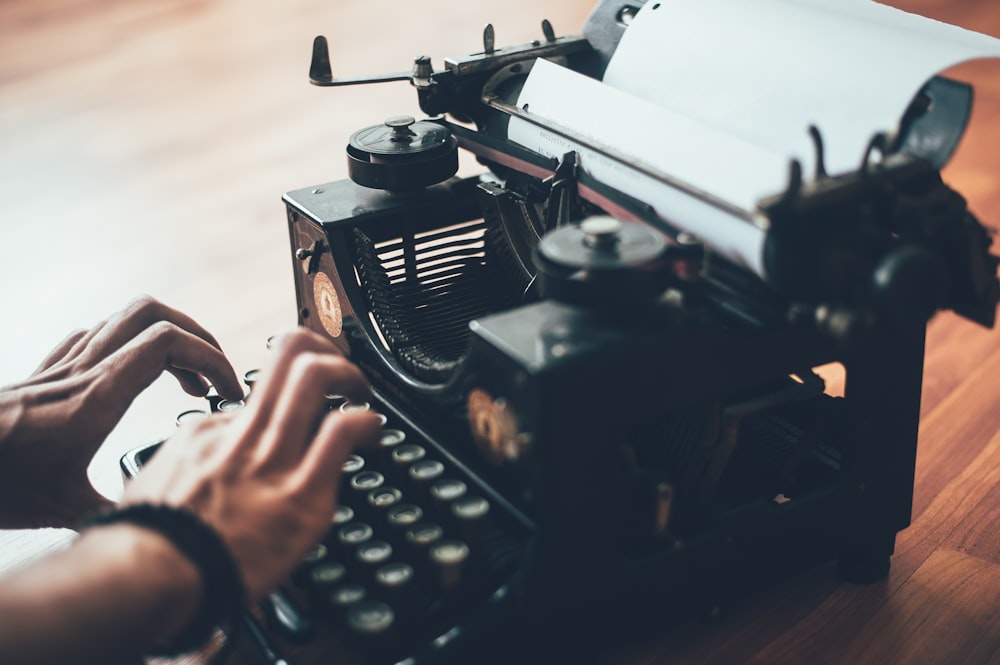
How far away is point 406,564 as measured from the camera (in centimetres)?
140

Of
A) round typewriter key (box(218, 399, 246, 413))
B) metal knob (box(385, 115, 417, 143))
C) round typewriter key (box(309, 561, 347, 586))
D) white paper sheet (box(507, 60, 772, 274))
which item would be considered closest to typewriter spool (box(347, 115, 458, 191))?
metal knob (box(385, 115, 417, 143))

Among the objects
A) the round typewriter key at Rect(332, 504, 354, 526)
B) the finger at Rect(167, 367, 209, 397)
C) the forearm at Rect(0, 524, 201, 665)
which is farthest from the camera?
the finger at Rect(167, 367, 209, 397)

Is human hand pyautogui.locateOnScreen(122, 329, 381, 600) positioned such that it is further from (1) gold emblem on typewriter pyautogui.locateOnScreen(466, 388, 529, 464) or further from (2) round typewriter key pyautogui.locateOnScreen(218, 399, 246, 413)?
(2) round typewriter key pyautogui.locateOnScreen(218, 399, 246, 413)

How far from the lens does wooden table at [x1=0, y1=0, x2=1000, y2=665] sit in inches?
60.4

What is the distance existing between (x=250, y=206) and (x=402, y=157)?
4.54ft

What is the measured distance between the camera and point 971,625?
150cm

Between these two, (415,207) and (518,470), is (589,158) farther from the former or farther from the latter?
(518,470)

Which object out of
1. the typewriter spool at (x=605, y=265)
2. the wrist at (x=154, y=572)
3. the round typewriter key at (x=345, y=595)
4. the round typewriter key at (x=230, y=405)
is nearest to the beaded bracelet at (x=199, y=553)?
the wrist at (x=154, y=572)

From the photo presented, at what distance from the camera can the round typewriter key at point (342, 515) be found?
1.49 meters

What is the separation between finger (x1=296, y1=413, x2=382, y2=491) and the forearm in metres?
0.17

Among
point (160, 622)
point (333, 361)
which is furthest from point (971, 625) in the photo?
point (160, 622)

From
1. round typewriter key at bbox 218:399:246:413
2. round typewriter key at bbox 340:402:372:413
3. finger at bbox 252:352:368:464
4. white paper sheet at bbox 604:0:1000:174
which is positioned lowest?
round typewriter key at bbox 218:399:246:413

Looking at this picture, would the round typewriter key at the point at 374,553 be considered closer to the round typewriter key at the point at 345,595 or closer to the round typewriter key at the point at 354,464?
the round typewriter key at the point at 345,595

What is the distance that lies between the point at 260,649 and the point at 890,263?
0.83m
